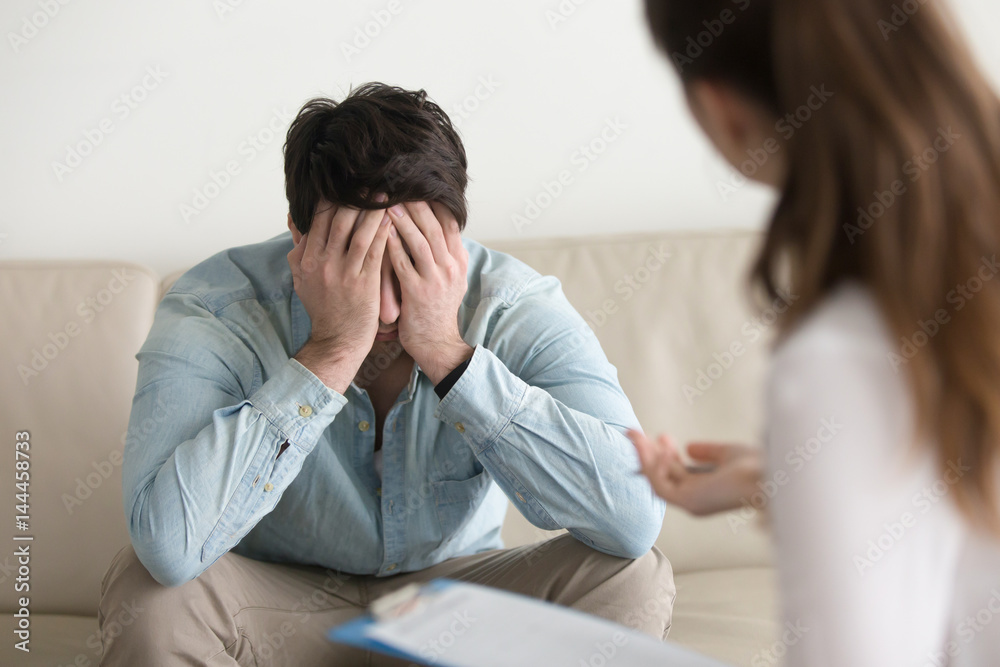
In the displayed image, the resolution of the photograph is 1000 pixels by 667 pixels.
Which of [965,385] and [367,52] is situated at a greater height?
[367,52]

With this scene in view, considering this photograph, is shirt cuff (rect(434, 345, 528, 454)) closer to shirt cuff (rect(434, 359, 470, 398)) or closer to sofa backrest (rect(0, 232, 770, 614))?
shirt cuff (rect(434, 359, 470, 398))

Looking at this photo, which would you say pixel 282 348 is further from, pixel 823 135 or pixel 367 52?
pixel 823 135

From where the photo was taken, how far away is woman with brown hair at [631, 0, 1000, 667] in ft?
1.55

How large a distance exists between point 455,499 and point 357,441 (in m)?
0.17

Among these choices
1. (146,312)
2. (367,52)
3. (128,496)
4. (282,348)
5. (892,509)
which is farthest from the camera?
(367,52)

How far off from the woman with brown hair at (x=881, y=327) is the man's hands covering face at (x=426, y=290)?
64 cm

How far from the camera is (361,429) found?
123 cm

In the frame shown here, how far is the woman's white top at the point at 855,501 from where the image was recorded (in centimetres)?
47

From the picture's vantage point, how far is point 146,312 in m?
1.51

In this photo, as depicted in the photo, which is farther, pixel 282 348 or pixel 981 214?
pixel 282 348

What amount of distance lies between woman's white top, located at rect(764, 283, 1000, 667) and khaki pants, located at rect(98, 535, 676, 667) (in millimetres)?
563

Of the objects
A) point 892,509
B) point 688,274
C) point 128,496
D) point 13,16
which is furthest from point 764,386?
point 13,16

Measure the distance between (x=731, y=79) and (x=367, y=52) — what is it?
1.27 metres

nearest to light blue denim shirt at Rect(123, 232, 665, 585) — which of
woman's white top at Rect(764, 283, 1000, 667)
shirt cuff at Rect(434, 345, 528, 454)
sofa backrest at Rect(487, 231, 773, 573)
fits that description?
shirt cuff at Rect(434, 345, 528, 454)
